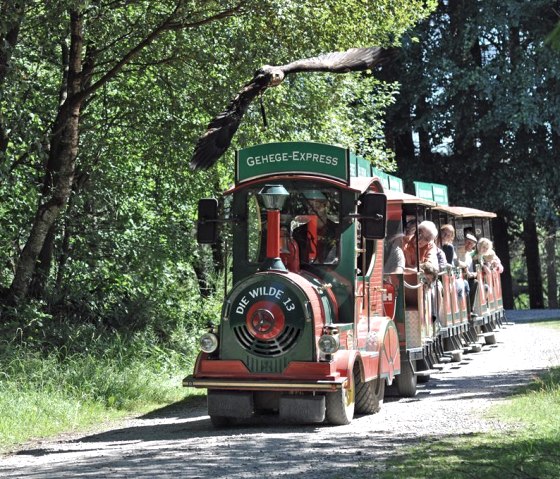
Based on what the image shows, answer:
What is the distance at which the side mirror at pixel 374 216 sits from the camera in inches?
534

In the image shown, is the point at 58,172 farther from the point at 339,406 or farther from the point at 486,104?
the point at 486,104

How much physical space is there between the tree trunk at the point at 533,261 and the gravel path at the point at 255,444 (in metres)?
23.5

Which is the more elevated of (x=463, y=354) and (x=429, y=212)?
(x=429, y=212)

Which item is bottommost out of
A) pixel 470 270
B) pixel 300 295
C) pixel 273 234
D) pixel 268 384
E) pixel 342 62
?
pixel 268 384

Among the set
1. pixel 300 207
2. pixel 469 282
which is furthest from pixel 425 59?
pixel 300 207

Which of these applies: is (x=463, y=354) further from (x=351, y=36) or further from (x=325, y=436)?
(x=325, y=436)

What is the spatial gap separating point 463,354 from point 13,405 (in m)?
10.9

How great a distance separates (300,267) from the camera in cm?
1372

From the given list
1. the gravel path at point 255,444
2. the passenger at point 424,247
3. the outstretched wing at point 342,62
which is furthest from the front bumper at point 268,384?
the outstretched wing at point 342,62

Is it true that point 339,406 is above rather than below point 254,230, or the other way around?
below

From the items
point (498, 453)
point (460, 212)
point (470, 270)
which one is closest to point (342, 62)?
point (460, 212)

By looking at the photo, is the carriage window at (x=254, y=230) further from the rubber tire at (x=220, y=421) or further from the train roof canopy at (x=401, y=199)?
the train roof canopy at (x=401, y=199)

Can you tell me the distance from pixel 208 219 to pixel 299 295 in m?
1.75

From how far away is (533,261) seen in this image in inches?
1598
